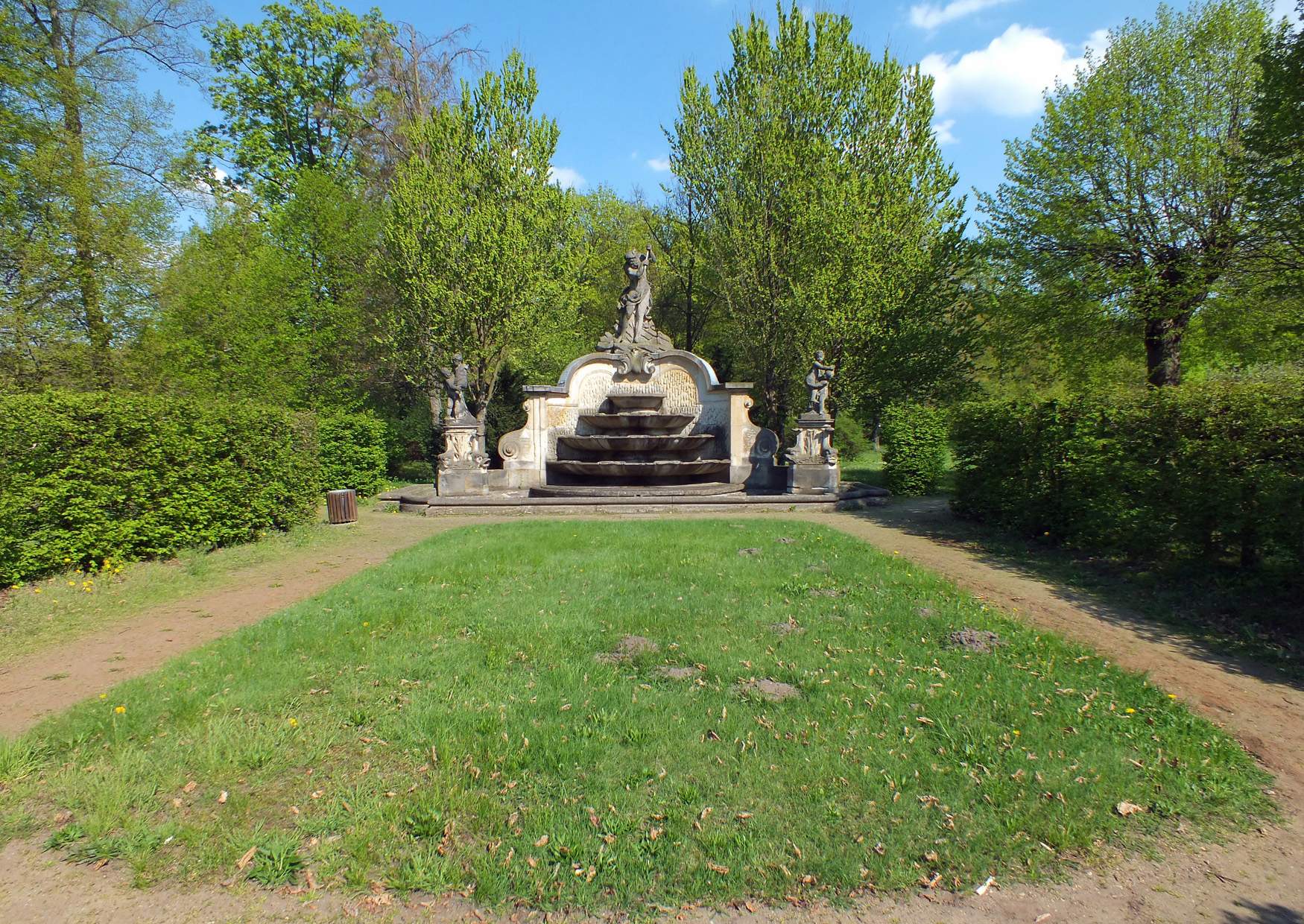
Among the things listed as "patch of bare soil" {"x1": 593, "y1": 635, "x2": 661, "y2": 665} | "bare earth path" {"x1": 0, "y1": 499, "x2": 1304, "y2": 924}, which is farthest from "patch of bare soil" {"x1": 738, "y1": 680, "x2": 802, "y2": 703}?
"bare earth path" {"x1": 0, "y1": 499, "x2": 1304, "y2": 924}

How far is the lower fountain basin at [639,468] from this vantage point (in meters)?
14.8

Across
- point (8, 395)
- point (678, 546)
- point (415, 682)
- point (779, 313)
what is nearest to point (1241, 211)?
point (779, 313)

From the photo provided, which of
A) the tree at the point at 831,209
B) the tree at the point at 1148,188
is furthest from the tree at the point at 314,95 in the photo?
the tree at the point at 1148,188

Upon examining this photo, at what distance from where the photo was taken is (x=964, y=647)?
491 centimetres

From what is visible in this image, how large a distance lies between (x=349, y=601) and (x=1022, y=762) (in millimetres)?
5645

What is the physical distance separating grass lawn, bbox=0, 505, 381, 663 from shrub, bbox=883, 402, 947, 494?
43.1 ft

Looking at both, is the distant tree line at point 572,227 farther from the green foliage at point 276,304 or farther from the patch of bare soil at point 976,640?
the patch of bare soil at point 976,640

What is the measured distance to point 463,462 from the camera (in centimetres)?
1498

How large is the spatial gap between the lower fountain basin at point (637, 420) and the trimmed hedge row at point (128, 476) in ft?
22.6

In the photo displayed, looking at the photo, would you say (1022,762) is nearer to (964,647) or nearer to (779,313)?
(964,647)

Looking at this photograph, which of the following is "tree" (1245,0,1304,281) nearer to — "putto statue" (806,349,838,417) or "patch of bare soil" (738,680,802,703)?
"putto statue" (806,349,838,417)

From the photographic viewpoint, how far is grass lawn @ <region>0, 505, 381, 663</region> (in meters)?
5.63

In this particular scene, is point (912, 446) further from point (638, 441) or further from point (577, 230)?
point (577, 230)

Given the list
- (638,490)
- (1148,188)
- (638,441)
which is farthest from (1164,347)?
(638,490)
